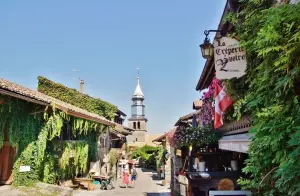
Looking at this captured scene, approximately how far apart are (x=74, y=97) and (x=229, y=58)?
90.5 ft

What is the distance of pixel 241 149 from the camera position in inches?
193

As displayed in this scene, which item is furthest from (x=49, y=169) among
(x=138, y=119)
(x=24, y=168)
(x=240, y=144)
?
(x=138, y=119)

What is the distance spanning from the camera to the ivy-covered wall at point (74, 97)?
29.8 m

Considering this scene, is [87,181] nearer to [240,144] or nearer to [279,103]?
[240,144]

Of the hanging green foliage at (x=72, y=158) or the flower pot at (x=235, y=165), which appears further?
the hanging green foliage at (x=72, y=158)

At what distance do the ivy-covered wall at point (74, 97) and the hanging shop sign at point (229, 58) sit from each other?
26948 millimetres

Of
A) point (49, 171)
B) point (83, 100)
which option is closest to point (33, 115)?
point (49, 171)

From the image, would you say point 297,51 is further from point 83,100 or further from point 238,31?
point 83,100

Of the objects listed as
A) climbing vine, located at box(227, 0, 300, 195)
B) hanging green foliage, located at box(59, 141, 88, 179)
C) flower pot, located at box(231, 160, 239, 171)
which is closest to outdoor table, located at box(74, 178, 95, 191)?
hanging green foliage, located at box(59, 141, 88, 179)

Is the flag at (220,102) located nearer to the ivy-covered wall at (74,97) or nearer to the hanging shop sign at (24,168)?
the hanging shop sign at (24,168)

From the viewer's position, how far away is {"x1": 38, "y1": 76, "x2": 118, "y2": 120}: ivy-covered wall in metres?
29.8

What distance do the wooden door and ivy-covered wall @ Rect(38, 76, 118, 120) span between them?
16470 millimetres

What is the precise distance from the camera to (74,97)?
30.8 metres

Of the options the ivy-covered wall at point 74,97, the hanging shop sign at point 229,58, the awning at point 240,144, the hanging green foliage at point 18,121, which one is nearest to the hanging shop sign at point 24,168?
the hanging green foliage at point 18,121
